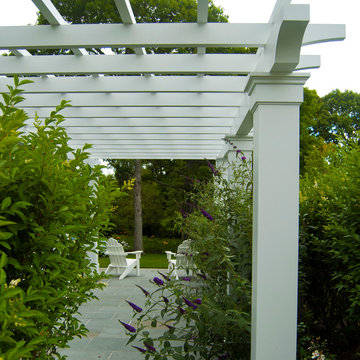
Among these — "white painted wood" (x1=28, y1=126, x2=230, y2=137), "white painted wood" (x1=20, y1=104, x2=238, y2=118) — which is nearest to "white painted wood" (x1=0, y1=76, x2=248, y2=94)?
"white painted wood" (x1=20, y1=104, x2=238, y2=118)

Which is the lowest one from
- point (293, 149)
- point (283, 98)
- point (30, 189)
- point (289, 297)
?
point (289, 297)

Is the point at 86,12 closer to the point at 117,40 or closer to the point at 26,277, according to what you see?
the point at 117,40

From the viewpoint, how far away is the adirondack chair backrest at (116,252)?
29.1ft

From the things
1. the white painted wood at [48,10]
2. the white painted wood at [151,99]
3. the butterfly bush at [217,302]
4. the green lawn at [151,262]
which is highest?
the white painted wood at [48,10]

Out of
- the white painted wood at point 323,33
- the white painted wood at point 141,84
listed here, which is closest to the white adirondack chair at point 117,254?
the white painted wood at point 141,84

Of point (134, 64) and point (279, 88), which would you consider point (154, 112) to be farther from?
point (279, 88)

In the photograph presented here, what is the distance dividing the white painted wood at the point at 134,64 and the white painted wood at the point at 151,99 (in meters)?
1.23

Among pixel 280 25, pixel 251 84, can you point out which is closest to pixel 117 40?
pixel 251 84

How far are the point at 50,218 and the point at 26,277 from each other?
0.31 m

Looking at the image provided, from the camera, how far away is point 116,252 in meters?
8.97

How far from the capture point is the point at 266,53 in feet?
8.86

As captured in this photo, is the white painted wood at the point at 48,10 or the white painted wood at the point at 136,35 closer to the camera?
the white painted wood at the point at 48,10

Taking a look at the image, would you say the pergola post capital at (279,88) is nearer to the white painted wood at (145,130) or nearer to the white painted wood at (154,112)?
the white painted wood at (154,112)

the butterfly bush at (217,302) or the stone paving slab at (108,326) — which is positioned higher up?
the butterfly bush at (217,302)
